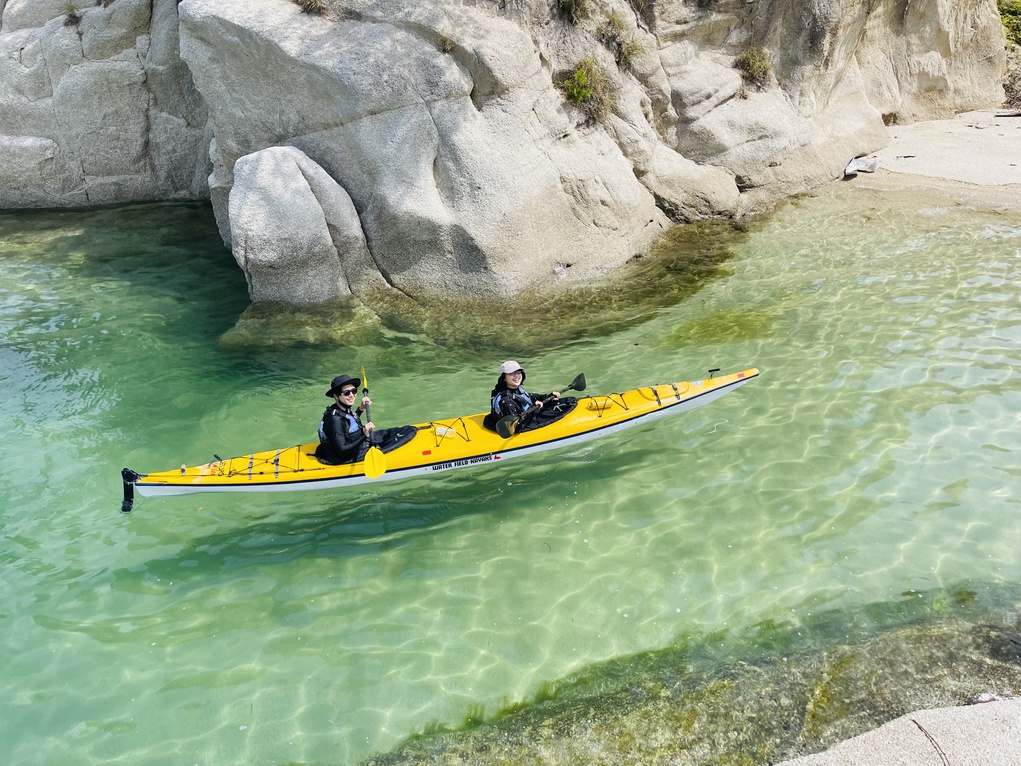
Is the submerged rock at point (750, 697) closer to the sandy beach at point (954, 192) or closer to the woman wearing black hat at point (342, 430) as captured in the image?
the sandy beach at point (954, 192)

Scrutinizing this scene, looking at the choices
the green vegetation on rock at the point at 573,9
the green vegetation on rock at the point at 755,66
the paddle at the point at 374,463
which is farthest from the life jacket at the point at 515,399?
the green vegetation on rock at the point at 755,66

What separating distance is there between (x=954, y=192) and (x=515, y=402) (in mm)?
10596

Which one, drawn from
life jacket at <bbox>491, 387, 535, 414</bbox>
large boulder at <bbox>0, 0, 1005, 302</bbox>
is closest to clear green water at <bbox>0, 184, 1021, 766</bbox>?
life jacket at <bbox>491, 387, 535, 414</bbox>

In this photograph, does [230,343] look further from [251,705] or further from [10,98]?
[10,98]

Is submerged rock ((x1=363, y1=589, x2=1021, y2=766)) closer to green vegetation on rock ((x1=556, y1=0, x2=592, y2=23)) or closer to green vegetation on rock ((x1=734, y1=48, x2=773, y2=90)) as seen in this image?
green vegetation on rock ((x1=556, y1=0, x2=592, y2=23))

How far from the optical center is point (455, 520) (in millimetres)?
7004

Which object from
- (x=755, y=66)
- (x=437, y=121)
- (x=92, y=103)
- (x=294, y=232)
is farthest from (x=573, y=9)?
(x=92, y=103)

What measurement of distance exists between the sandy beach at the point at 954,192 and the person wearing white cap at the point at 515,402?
365 centimetres

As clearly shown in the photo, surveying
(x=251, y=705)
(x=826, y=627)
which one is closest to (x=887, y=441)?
(x=826, y=627)

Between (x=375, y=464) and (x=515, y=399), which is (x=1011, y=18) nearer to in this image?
(x=515, y=399)

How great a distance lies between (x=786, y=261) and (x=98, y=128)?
13.2 m

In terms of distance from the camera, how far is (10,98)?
48.2 feet

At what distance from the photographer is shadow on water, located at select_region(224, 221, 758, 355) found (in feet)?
33.1

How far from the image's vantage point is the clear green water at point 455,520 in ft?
17.7
